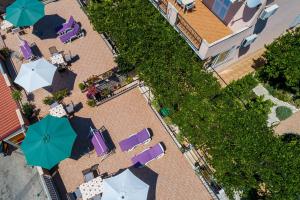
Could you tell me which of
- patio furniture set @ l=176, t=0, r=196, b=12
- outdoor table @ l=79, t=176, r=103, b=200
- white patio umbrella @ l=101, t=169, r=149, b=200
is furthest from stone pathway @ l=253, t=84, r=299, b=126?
outdoor table @ l=79, t=176, r=103, b=200

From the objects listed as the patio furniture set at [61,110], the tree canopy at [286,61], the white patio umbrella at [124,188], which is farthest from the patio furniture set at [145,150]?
the tree canopy at [286,61]

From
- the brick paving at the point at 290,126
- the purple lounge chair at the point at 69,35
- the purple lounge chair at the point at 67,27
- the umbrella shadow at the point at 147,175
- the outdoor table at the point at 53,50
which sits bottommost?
the brick paving at the point at 290,126

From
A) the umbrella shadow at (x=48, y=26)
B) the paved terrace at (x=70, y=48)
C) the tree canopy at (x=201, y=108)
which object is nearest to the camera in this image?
the tree canopy at (x=201, y=108)

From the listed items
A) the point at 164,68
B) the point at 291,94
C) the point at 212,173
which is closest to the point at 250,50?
the point at 291,94

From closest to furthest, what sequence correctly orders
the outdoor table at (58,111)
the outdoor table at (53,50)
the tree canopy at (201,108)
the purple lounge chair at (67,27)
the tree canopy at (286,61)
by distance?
the tree canopy at (201,108)
the tree canopy at (286,61)
the outdoor table at (58,111)
the outdoor table at (53,50)
the purple lounge chair at (67,27)

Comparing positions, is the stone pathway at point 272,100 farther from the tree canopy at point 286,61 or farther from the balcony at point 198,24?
the balcony at point 198,24

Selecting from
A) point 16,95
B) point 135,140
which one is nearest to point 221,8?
point 135,140
